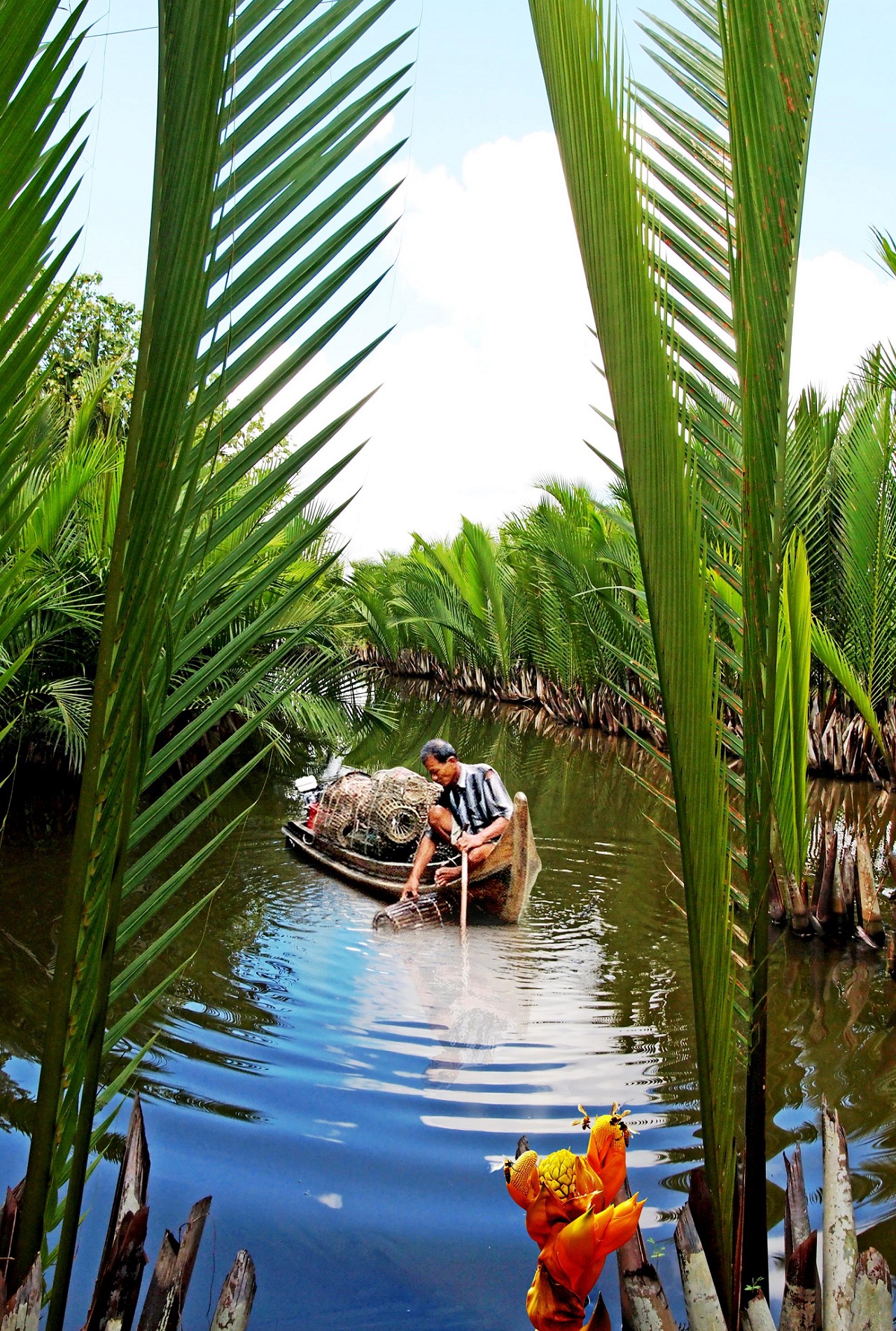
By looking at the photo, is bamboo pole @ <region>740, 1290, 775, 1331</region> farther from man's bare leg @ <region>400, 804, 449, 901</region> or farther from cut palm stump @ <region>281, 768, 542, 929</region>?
man's bare leg @ <region>400, 804, 449, 901</region>

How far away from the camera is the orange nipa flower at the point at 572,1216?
5.04ft

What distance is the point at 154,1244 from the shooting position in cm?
268

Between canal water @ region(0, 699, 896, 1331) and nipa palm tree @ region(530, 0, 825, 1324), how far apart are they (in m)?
0.27

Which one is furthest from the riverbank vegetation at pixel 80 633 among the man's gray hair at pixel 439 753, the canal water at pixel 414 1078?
the canal water at pixel 414 1078

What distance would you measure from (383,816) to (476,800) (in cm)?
98

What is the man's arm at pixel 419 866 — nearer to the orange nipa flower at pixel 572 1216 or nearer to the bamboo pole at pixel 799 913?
the bamboo pole at pixel 799 913

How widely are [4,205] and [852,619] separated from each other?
32.2 feet

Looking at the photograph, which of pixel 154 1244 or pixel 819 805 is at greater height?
pixel 819 805

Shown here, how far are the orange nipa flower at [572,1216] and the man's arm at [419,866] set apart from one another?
174 inches

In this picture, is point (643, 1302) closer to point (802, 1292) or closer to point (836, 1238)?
point (802, 1292)

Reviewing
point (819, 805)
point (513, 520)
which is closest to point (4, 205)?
point (819, 805)

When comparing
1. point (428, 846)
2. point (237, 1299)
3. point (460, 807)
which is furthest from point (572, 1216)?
point (460, 807)

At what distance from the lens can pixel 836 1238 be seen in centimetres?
150

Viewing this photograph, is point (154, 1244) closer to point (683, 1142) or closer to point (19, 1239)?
point (683, 1142)
